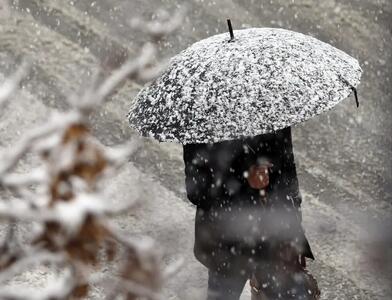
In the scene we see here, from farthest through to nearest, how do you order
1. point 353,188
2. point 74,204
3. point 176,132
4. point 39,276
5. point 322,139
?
point 322,139, point 353,188, point 39,276, point 176,132, point 74,204

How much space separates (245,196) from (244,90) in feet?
1.92

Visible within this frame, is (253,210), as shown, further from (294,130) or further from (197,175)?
(294,130)

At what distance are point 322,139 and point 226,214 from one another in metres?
3.56

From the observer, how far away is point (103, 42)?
28.0 feet

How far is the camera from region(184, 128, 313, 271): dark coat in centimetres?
380

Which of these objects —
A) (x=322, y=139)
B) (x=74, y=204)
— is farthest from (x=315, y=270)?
(x=74, y=204)

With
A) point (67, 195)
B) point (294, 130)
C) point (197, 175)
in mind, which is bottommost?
point (294, 130)

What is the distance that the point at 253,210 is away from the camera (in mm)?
3844

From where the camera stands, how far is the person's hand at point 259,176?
147 inches

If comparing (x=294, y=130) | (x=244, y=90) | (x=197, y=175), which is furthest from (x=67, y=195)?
(x=294, y=130)

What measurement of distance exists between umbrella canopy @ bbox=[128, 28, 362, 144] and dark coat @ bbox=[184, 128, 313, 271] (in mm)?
288

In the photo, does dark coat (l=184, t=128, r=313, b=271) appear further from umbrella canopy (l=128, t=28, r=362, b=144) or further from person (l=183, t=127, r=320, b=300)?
umbrella canopy (l=128, t=28, r=362, b=144)

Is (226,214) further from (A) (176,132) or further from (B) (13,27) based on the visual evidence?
(B) (13,27)

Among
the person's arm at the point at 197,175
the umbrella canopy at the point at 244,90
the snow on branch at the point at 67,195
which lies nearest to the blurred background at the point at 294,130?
the person's arm at the point at 197,175
